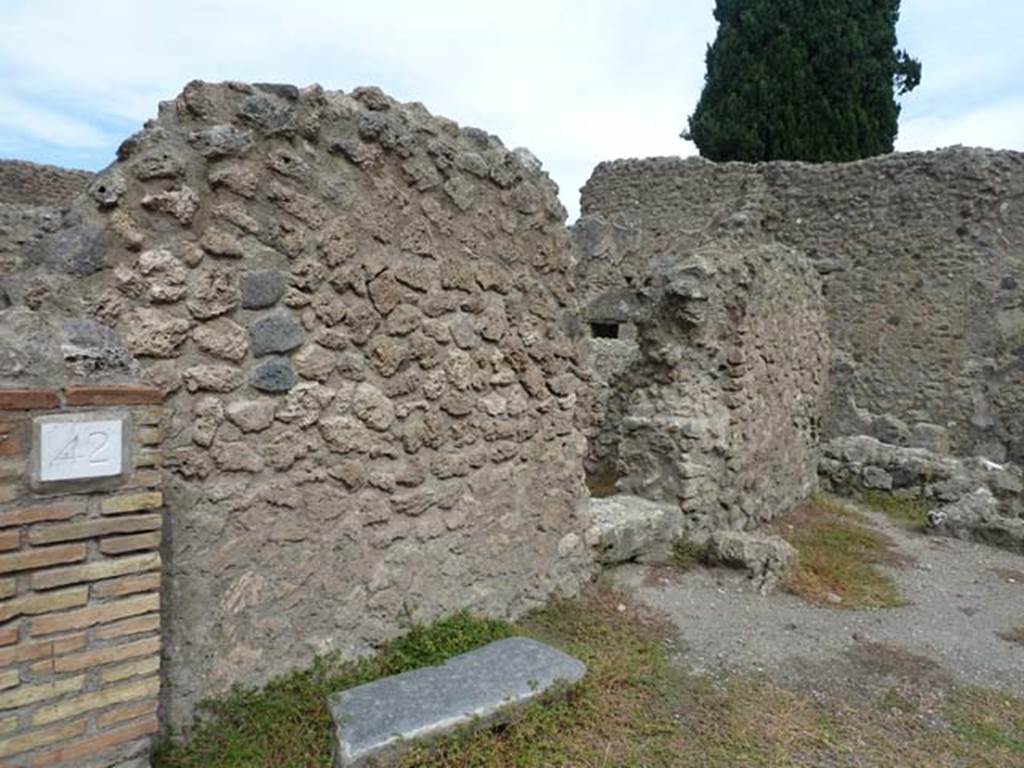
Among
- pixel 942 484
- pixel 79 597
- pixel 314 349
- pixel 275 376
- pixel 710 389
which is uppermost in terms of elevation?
pixel 314 349

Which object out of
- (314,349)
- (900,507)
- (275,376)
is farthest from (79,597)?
(900,507)

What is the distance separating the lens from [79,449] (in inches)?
80.3

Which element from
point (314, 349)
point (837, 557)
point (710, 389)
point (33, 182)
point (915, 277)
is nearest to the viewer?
point (314, 349)

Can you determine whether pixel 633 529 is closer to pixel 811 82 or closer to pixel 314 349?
pixel 314 349

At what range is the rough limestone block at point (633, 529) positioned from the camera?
15.0 feet

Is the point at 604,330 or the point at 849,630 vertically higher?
the point at 604,330

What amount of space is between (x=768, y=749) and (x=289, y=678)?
1.83m

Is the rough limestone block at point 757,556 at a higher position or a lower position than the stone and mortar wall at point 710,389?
lower

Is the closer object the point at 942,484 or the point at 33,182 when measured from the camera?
the point at 942,484

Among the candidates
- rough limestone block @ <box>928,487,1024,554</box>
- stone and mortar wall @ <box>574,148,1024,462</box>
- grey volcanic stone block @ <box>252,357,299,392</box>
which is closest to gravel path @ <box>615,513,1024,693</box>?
rough limestone block @ <box>928,487,1024,554</box>

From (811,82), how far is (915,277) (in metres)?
8.14

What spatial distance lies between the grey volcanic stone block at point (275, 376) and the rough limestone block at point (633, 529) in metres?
2.14

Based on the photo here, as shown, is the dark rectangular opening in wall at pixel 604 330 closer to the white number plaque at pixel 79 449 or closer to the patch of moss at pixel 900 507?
the patch of moss at pixel 900 507

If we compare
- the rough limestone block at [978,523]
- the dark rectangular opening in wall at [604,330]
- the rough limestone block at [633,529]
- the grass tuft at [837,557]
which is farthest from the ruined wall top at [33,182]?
the rough limestone block at [978,523]
